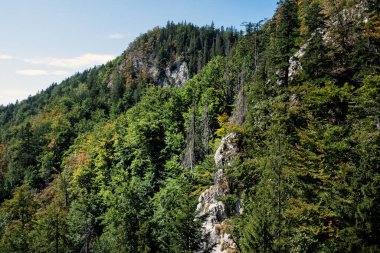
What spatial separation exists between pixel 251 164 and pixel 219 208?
612 cm

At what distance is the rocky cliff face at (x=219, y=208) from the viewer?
3177cm

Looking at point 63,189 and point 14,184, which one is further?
point 14,184

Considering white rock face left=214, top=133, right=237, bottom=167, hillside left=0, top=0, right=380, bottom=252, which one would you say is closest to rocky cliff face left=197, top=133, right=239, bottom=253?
white rock face left=214, top=133, right=237, bottom=167

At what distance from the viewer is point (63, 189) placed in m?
68.5

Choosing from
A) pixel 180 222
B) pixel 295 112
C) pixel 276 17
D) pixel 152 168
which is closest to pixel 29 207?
pixel 152 168

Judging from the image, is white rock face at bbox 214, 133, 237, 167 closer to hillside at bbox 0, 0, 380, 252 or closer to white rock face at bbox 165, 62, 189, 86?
hillside at bbox 0, 0, 380, 252

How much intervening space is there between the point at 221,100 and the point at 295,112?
34.0 meters

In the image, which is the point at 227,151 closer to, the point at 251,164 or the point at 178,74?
the point at 251,164

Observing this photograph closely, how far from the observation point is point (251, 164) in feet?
109

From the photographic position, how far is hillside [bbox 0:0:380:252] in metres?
23.3

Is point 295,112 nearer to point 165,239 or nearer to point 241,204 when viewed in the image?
point 241,204

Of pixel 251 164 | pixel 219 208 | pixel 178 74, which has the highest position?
pixel 178 74

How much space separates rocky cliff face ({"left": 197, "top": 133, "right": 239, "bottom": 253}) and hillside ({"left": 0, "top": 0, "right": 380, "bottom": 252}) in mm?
134

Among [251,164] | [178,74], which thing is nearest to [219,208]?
[251,164]
